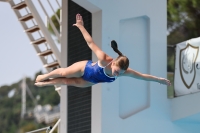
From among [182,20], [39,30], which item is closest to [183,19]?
[182,20]

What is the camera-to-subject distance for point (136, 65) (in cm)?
1241

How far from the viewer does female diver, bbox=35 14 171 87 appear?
29.2 feet

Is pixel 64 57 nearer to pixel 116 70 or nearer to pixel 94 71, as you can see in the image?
pixel 94 71

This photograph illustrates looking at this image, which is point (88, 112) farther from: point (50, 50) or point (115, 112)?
point (50, 50)

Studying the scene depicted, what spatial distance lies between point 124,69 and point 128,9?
344 centimetres

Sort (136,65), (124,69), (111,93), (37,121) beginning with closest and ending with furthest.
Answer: (124,69)
(111,93)
(136,65)
(37,121)

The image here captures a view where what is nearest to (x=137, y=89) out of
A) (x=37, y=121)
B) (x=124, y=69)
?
(x=124, y=69)

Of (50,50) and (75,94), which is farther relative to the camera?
(50,50)

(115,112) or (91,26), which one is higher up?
(91,26)

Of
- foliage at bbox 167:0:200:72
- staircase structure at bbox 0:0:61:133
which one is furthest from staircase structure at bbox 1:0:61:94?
foliage at bbox 167:0:200:72

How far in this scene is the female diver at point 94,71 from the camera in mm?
8898

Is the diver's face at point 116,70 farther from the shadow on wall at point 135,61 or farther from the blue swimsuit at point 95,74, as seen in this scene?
the shadow on wall at point 135,61

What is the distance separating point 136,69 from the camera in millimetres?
12414

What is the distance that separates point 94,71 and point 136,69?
10.3 feet
